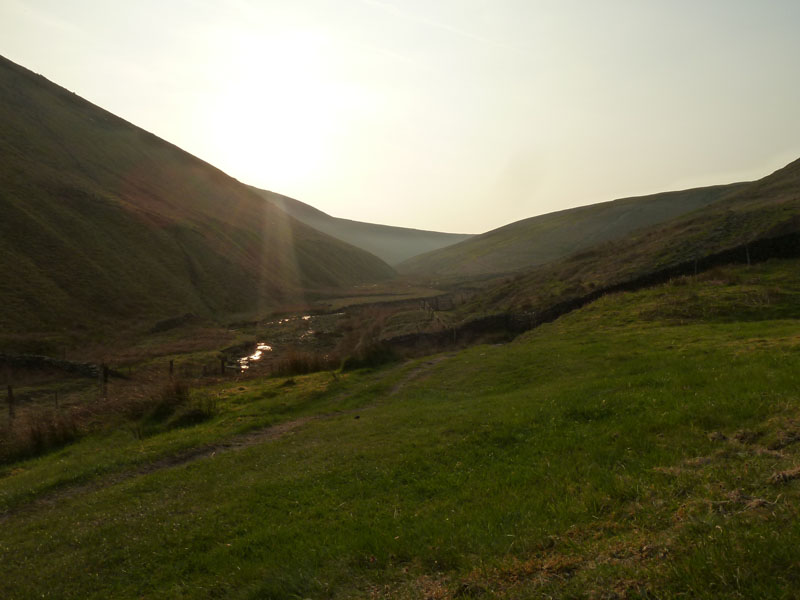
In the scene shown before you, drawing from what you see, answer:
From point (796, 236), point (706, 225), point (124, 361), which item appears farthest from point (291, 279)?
point (796, 236)

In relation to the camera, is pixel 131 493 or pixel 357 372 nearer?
pixel 131 493

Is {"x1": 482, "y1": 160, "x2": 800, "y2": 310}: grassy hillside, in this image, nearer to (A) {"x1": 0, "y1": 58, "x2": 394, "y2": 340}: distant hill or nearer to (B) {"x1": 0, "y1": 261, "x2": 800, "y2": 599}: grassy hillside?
(B) {"x1": 0, "y1": 261, "x2": 800, "y2": 599}: grassy hillside

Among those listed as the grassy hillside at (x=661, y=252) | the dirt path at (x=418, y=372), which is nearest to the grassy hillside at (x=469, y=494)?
the dirt path at (x=418, y=372)

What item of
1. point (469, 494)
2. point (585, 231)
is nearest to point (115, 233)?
point (469, 494)

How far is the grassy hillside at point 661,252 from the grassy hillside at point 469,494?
60.6ft

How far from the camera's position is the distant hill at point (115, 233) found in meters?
62.9

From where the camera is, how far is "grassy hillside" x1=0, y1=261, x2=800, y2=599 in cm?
624

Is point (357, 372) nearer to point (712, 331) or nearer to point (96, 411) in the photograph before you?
point (96, 411)

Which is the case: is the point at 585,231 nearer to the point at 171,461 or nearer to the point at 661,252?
the point at 661,252

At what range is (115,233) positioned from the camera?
80.3 meters

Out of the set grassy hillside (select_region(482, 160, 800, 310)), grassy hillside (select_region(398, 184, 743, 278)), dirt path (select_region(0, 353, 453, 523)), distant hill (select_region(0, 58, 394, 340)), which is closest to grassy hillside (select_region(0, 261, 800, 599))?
dirt path (select_region(0, 353, 453, 523))

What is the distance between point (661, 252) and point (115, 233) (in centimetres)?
7961

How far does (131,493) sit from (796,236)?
41311 mm

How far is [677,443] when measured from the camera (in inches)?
396
